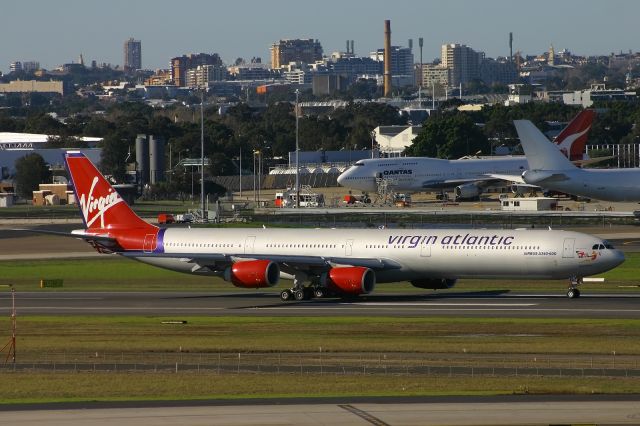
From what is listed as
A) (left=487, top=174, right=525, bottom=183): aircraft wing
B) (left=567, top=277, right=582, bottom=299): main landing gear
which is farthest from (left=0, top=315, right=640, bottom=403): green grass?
(left=487, top=174, right=525, bottom=183): aircraft wing

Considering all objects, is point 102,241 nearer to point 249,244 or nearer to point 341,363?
point 249,244

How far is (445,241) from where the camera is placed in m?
64.0

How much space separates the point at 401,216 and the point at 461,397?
92763 mm

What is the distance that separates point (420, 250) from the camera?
211 ft

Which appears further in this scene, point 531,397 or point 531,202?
point 531,202

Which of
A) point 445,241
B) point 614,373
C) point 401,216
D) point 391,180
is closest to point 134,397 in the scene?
point 614,373

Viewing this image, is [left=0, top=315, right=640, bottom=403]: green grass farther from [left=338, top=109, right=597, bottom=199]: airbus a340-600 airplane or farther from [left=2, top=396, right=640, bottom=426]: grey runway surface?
[left=338, top=109, right=597, bottom=199]: airbus a340-600 airplane

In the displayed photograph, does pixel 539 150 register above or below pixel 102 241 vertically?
above

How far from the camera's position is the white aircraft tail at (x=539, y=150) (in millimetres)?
121938

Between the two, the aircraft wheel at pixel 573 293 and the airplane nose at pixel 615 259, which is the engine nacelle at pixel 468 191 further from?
the airplane nose at pixel 615 259

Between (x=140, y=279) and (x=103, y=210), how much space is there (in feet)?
38.4

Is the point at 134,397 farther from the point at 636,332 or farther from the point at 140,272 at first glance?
the point at 140,272

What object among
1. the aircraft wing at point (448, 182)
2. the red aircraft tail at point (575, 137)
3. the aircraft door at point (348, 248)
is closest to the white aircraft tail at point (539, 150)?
the red aircraft tail at point (575, 137)

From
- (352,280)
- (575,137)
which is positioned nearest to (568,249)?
(352,280)
